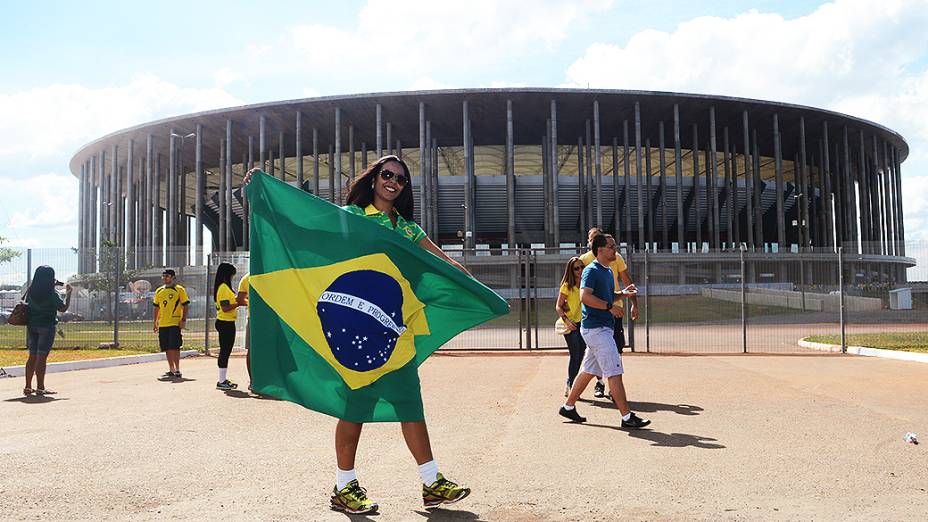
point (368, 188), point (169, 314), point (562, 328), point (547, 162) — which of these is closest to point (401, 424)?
point (368, 188)

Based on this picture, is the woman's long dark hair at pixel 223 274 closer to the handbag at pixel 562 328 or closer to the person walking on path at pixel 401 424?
the handbag at pixel 562 328

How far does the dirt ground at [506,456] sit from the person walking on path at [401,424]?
0.31 feet

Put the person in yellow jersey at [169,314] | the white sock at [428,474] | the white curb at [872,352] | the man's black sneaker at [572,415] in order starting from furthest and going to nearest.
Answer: the white curb at [872,352]
the person in yellow jersey at [169,314]
the man's black sneaker at [572,415]
the white sock at [428,474]

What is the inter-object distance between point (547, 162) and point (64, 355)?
119 ft

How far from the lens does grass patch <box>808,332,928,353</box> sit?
46.5 ft

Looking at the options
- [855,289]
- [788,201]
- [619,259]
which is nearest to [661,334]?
[855,289]

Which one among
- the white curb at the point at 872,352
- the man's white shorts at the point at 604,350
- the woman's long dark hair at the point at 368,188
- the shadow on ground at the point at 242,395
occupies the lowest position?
the white curb at the point at 872,352

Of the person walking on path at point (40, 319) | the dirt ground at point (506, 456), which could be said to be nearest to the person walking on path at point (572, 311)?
the dirt ground at point (506, 456)

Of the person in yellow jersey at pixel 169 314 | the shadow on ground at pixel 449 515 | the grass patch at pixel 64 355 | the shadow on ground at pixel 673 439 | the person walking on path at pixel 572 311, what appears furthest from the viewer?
the grass patch at pixel 64 355

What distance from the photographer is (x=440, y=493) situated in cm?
359

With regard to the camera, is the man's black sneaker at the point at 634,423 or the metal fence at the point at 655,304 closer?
the man's black sneaker at the point at 634,423

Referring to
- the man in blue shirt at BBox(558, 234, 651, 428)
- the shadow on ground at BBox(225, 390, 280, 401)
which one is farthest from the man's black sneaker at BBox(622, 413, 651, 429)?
the shadow on ground at BBox(225, 390, 280, 401)

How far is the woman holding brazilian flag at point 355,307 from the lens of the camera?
11.7ft

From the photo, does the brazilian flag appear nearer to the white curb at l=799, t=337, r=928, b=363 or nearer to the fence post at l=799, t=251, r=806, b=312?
the white curb at l=799, t=337, r=928, b=363
